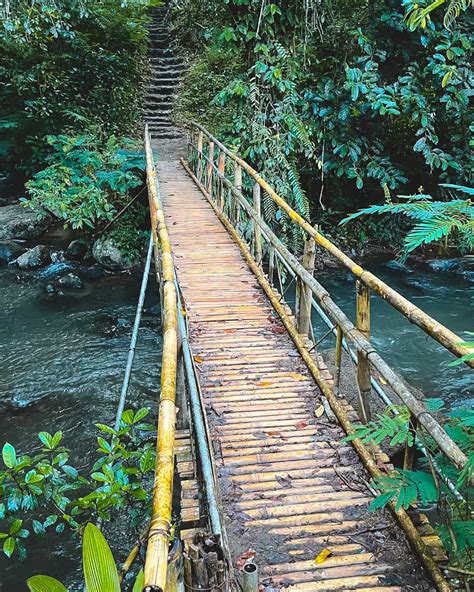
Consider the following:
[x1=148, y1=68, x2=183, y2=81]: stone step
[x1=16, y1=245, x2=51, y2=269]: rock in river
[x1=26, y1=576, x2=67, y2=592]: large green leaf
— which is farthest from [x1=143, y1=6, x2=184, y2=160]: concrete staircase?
[x1=26, y1=576, x2=67, y2=592]: large green leaf

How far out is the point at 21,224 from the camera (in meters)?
12.1

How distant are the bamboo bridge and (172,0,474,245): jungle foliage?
5396 millimetres

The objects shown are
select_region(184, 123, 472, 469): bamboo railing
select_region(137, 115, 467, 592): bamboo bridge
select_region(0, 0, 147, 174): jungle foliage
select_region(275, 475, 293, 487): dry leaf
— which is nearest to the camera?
select_region(137, 115, 467, 592): bamboo bridge

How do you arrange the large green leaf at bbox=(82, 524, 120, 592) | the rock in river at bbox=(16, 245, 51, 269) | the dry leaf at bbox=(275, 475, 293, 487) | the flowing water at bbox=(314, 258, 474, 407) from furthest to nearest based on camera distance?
the rock in river at bbox=(16, 245, 51, 269) < the flowing water at bbox=(314, 258, 474, 407) < the dry leaf at bbox=(275, 475, 293, 487) < the large green leaf at bbox=(82, 524, 120, 592)

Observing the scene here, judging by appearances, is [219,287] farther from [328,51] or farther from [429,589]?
[328,51]

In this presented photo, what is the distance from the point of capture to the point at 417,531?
106 inches

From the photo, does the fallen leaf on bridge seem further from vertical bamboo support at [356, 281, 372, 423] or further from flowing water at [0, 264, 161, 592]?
flowing water at [0, 264, 161, 592]

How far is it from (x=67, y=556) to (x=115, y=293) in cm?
602

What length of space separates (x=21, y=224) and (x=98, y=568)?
1159 cm

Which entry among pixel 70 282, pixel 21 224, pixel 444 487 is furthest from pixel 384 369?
pixel 21 224

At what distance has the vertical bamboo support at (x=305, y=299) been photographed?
15.3 feet

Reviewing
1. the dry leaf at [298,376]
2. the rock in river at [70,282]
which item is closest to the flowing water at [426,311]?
the dry leaf at [298,376]

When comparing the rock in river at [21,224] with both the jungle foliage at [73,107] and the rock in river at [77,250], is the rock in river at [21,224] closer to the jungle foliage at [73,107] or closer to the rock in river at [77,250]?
the jungle foliage at [73,107]

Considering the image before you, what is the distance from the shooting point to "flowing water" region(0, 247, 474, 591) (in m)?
6.30
